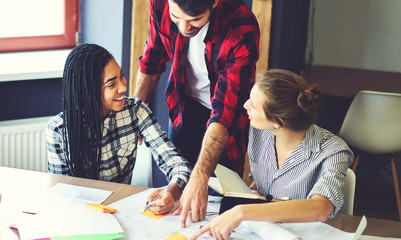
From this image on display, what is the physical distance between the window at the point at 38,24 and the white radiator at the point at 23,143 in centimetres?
48

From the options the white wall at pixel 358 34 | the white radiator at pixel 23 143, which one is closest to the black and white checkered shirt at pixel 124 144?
the white radiator at pixel 23 143

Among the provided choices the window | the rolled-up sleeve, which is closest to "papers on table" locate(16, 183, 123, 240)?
the rolled-up sleeve

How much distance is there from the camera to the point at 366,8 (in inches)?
153

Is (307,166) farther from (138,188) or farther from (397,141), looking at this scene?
(397,141)

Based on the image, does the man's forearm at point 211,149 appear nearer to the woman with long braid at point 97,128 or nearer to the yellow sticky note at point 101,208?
the woman with long braid at point 97,128

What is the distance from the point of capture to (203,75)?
213cm

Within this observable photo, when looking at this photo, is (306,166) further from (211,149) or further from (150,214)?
(150,214)

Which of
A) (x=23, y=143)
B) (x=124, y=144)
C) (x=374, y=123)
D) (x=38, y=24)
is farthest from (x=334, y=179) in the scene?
(x=38, y=24)

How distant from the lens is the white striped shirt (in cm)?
164

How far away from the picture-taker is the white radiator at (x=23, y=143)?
2855 millimetres

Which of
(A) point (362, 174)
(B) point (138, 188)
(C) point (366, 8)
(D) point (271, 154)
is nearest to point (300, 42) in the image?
(C) point (366, 8)

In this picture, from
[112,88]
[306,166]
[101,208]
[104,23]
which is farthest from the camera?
[104,23]

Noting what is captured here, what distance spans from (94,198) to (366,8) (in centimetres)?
287

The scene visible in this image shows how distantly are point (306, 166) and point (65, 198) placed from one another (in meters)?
0.80
